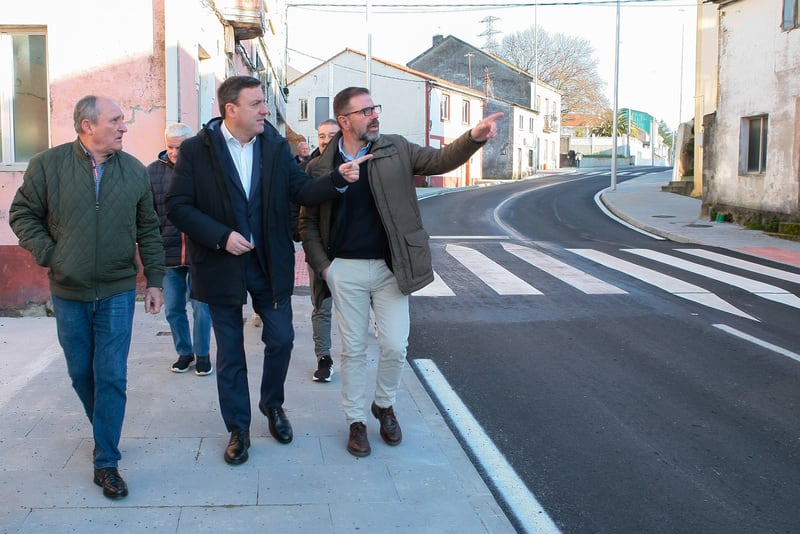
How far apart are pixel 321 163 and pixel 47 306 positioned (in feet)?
15.6

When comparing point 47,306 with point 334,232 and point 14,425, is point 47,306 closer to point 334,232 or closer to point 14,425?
point 14,425

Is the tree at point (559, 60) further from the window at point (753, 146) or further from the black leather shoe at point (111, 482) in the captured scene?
the black leather shoe at point (111, 482)

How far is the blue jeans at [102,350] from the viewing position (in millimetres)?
3938

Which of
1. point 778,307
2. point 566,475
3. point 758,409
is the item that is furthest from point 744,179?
point 566,475

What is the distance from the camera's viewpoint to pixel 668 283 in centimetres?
1083

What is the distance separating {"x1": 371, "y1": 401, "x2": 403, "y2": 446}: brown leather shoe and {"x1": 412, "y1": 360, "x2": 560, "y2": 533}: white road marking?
45 centimetres

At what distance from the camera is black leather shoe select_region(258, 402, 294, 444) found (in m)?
4.62

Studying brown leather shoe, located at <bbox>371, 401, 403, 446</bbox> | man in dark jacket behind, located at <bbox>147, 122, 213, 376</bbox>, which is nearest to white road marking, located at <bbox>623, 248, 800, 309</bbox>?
brown leather shoe, located at <bbox>371, 401, 403, 446</bbox>

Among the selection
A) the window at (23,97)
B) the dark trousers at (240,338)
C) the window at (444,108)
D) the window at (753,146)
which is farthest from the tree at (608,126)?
the dark trousers at (240,338)

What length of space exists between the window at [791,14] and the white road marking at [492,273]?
9.02m

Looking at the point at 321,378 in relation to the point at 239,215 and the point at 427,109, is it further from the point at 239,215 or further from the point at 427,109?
the point at 427,109

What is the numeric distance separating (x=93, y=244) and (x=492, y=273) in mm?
8446

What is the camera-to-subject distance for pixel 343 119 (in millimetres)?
4457

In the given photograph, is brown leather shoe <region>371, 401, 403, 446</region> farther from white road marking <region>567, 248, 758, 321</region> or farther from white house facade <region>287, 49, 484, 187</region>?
white house facade <region>287, 49, 484, 187</region>
